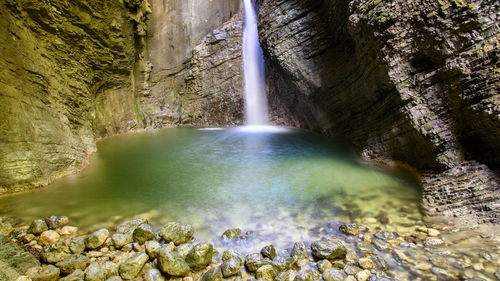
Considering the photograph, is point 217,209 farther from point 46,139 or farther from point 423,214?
point 46,139

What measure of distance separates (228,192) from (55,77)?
639 cm

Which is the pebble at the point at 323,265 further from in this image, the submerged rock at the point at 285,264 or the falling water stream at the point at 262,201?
the falling water stream at the point at 262,201

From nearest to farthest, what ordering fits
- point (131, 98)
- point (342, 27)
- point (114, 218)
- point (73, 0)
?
point (114, 218) < point (342, 27) < point (73, 0) < point (131, 98)

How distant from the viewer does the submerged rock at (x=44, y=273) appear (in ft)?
7.81

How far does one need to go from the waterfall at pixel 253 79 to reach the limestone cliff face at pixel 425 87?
6301 millimetres

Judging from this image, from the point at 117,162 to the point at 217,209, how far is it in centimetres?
466

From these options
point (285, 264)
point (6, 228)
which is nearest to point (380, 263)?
point (285, 264)

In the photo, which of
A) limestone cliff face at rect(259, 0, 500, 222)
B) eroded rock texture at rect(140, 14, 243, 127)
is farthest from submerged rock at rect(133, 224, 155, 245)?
eroded rock texture at rect(140, 14, 243, 127)

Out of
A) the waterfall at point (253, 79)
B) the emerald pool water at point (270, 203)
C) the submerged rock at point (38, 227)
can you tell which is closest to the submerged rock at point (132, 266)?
the emerald pool water at point (270, 203)

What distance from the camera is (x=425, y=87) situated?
17.3 feet

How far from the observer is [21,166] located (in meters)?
4.76

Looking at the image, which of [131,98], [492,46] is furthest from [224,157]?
[131,98]

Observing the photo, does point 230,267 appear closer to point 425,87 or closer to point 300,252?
point 300,252

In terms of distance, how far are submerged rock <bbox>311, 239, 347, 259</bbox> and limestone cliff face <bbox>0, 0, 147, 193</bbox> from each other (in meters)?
5.50
